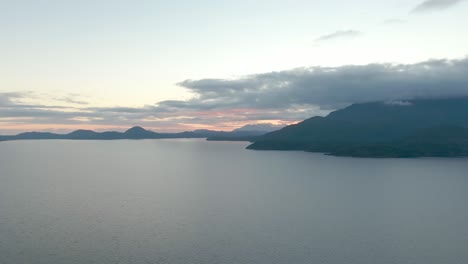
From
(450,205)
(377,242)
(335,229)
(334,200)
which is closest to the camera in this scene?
(377,242)

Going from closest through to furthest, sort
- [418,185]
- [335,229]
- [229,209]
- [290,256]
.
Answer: [290,256] < [335,229] < [229,209] < [418,185]

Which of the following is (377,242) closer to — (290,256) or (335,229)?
(335,229)

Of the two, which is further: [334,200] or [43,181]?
[43,181]

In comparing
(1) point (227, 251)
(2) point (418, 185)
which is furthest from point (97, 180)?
(2) point (418, 185)

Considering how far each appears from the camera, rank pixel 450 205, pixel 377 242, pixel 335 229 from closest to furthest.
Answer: pixel 377 242, pixel 335 229, pixel 450 205

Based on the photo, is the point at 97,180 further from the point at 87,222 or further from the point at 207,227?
the point at 207,227

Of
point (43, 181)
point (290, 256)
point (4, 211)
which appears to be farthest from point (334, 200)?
point (43, 181)

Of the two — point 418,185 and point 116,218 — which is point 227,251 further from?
point 418,185

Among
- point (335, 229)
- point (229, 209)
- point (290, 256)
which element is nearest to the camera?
point (290, 256)

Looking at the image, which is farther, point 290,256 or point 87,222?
point 87,222
